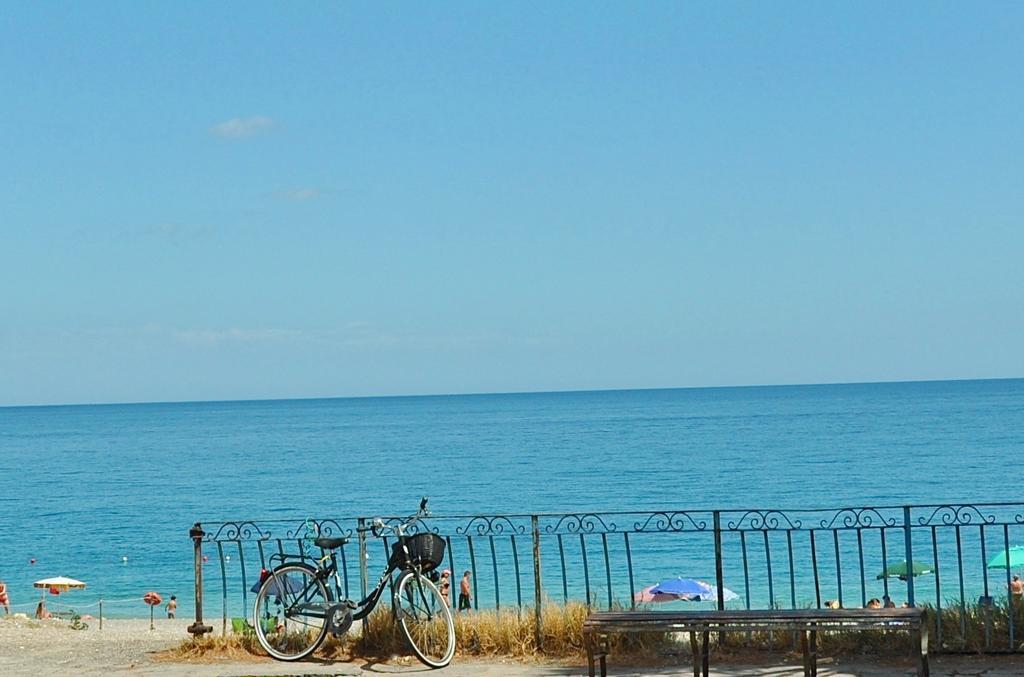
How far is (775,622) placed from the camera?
8773mm

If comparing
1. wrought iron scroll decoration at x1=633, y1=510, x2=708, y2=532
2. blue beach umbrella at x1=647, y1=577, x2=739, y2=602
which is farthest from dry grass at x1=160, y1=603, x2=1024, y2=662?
blue beach umbrella at x1=647, y1=577, x2=739, y2=602

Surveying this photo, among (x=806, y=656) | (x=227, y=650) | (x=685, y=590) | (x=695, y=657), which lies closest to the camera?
(x=806, y=656)

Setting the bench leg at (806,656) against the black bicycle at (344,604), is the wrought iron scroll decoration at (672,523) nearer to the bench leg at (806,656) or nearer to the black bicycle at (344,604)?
the bench leg at (806,656)

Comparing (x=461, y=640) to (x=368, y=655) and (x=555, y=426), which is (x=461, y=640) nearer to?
(x=368, y=655)

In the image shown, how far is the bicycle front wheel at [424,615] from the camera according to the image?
407 inches

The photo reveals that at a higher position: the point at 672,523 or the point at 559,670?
the point at 672,523

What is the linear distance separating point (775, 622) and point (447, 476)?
6633cm

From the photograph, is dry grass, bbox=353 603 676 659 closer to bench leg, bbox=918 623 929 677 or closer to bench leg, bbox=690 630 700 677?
bench leg, bbox=690 630 700 677

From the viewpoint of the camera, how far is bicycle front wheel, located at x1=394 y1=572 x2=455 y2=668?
33.9ft

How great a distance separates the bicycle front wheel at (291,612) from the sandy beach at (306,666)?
0.62 feet

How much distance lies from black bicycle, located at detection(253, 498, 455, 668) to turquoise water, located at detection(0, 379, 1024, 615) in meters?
24.5

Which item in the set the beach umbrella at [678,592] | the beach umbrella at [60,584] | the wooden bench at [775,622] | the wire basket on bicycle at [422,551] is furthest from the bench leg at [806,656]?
the beach umbrella at [60,584]

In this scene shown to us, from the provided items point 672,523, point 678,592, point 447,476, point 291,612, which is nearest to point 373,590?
point 291,612

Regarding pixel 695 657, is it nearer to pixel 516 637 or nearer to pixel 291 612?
pixel 516 637
